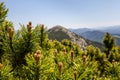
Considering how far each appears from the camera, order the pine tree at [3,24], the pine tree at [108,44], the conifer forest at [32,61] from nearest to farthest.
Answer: the conifer forest at [32,61]
the pine tree at [3,24]
the pine tree at [108,44]

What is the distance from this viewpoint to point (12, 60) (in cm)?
636

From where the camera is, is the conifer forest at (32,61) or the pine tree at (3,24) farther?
the pine tree at (3,24)

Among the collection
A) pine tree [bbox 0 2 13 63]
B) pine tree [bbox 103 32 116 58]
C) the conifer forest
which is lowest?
pine tree [bbox 103 32 116 58]

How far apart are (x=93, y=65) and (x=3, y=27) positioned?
296 cm

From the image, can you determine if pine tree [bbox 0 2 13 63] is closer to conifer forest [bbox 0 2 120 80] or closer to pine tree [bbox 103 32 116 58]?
conifer forest [bbox 0 2 120 80]

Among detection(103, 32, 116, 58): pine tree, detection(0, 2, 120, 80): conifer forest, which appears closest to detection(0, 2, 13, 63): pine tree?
detection(0, 2, 120, 80): conifer forest

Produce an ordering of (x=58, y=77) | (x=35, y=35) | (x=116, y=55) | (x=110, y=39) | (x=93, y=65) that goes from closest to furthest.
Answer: (x=58, y=77) < (x=35, y=35) < (x=93, y=65) < (x=116, y=55) < (x=110, y=39)

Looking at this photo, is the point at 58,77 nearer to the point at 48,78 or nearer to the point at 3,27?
the point at 48,78

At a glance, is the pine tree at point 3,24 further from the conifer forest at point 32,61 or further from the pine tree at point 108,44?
the pine tree at point 108,44

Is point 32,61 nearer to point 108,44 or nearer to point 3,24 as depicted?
point 3,24

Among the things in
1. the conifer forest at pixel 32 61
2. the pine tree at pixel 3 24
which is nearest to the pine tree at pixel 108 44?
the conifer forest at pixel 32 61

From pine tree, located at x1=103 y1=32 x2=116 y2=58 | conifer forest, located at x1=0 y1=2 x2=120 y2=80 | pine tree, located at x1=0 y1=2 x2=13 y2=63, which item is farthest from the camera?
pine tree, located at x1=103 y1=32 x2=116 y2=58

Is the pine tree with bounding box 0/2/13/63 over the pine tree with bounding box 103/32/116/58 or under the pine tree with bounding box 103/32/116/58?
over

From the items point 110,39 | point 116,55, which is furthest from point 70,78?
point 110,39
